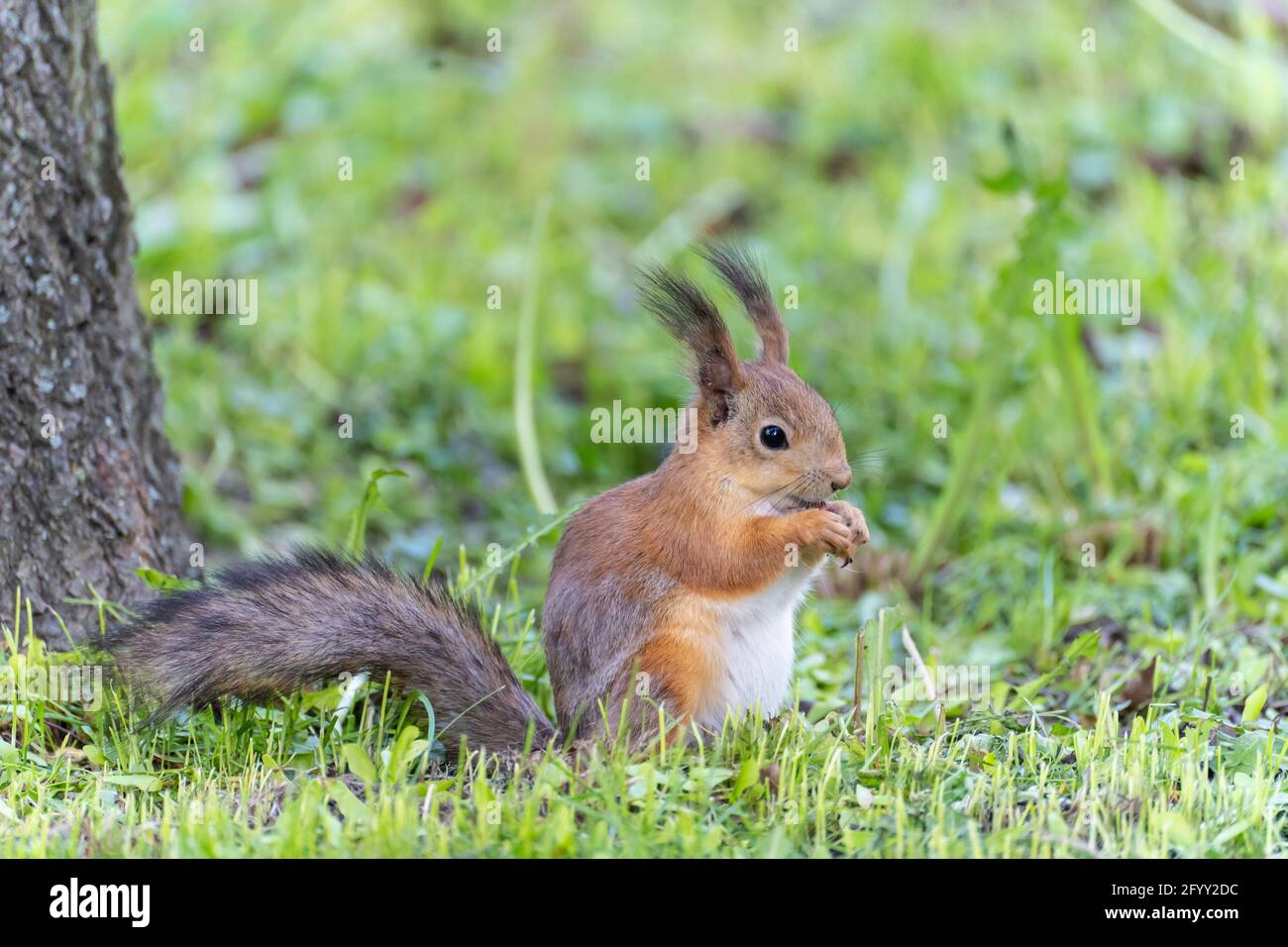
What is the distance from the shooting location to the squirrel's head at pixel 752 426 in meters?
3.29

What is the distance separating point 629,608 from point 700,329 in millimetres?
620

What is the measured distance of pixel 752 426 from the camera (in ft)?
10.8

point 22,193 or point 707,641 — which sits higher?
point 22,193

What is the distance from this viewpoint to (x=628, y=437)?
18.6 ft

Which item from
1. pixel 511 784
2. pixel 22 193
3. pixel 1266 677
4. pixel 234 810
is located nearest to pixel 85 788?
pixel 234 810

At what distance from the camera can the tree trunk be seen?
355cm

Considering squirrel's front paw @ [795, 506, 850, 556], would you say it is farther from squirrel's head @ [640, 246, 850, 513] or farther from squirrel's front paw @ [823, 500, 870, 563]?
squirrel's head @ [640, 246, 850, 513]

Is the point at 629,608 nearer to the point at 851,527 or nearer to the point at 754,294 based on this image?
the point at 851,527

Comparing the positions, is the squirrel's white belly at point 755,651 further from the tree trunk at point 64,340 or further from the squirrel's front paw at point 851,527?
the tree trunk at point 64,340

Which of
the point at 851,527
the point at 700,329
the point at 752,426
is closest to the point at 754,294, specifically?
the point at 700,329

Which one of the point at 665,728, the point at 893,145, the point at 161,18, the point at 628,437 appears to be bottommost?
the point at 665,728

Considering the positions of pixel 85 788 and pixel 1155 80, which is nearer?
pixel 85 788

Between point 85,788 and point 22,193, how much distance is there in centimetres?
143
